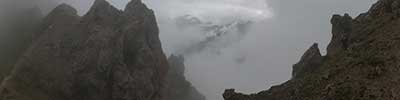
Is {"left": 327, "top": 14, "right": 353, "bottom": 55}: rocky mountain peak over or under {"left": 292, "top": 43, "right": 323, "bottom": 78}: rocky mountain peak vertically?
over

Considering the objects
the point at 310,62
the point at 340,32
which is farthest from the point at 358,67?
the point at 340,32

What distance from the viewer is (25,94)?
19175cm

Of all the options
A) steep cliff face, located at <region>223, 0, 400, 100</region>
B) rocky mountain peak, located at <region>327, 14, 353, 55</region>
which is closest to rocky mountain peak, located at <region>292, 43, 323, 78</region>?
steep cliff face, located at <region>223, 0, 400, 100</region>

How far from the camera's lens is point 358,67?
81750 mm

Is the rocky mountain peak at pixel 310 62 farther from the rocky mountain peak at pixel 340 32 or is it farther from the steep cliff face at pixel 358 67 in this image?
the rocky mountain peak at pixel 340 32

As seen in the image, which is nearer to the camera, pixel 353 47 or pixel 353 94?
pixel 353 94

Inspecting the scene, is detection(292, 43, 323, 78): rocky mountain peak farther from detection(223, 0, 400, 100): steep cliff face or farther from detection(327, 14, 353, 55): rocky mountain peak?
detection(327, 14, 353, 55): rocky mountain peak

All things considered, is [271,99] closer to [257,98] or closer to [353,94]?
[257,98]

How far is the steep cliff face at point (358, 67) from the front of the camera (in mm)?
74375

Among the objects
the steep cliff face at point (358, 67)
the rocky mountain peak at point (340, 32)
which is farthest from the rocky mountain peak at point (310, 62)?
the rocky mountain peak at point (340, 32)

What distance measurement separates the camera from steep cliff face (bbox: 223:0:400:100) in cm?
7438

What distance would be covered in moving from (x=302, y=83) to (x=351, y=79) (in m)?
13.6

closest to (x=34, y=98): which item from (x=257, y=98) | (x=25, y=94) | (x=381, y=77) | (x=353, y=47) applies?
(x=25, y=94)

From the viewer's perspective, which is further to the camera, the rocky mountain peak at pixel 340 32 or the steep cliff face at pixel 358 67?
the rocky mountain peak at pixel 340 32
